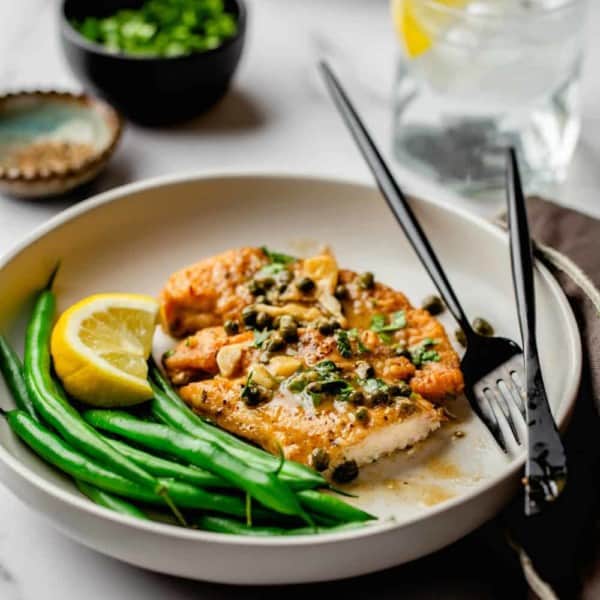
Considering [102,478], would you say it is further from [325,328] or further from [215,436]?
[325,328]

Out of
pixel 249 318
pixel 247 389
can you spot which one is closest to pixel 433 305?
pixel 249 318

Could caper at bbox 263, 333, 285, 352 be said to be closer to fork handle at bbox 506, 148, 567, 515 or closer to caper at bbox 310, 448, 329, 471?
caper at bbox 310, 448, 329, 471

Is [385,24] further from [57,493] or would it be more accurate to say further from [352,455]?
[57,493]

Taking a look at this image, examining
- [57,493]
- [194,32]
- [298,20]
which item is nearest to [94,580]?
[57,493]

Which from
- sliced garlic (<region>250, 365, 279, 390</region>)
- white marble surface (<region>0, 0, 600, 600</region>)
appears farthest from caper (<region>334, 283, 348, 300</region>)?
white marble surface (<region>0, 0, 600, 600</region>)

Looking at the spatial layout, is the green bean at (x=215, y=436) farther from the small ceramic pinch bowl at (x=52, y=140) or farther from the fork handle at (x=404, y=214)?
the small ceramic pinch bowl at (x=52, y=140)

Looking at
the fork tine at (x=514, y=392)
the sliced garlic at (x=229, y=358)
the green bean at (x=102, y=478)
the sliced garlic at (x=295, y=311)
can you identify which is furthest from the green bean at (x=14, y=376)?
the fork tine at (x=514, y=392)

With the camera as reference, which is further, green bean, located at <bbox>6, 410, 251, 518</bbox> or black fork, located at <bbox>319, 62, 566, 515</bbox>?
green bean, located at <bbox>6, 410, 251, 518</bbox>
